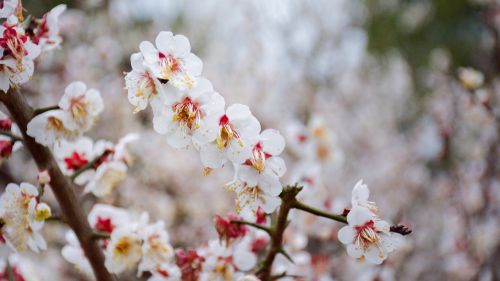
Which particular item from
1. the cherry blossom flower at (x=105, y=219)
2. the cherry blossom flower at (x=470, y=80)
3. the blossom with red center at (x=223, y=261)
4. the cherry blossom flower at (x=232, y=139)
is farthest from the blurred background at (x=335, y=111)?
the cherry blossom flower at (x=232, y=139)

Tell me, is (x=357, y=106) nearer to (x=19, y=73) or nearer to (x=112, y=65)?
(x=112, y=65)

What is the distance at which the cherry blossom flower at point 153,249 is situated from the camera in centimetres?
100

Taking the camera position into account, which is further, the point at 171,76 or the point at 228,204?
the point at 228,204

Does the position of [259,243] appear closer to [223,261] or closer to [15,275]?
[223,261]

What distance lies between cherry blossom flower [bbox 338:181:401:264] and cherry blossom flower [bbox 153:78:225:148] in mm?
260

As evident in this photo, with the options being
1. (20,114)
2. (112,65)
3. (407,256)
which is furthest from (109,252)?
(112,65)

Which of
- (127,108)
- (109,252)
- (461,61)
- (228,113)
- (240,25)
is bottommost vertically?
(109,252)

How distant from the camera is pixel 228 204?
3.59 meters

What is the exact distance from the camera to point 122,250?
3.17ft

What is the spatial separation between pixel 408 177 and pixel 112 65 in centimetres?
274

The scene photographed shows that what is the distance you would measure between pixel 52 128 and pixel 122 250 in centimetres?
27

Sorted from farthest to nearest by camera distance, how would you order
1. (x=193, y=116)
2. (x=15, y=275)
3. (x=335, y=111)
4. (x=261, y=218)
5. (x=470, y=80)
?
Result: (x=335, y=111) < (x=470, y=80) < (x=15, y=275) < (x=261, y=218) < (x=193, y=116)

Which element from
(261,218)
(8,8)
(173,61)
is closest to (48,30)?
(8,8)

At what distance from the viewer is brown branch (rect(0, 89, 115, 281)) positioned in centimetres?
93
